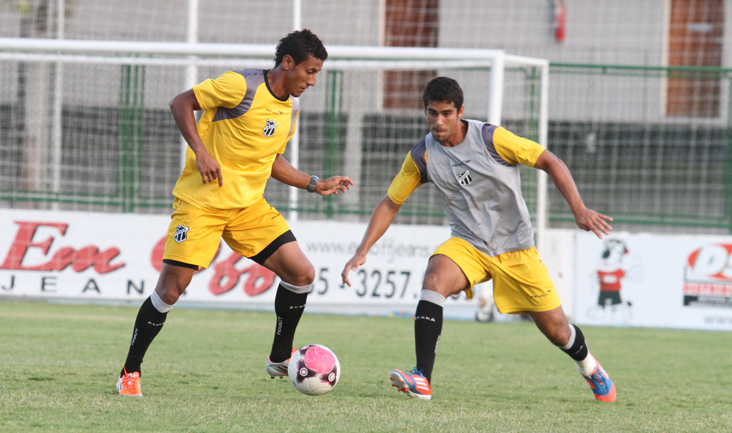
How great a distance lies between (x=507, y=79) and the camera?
13062mm

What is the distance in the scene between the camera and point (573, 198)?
470cm

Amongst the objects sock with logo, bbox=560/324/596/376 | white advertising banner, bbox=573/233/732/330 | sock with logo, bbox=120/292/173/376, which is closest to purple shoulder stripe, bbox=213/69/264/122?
sock with logo, bbox=120/292/173/376

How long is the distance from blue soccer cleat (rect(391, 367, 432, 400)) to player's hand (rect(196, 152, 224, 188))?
4.62 ft

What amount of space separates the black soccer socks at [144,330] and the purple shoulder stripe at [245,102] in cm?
113

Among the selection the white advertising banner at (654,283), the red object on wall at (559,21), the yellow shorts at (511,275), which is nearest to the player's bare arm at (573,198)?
the yellow shorts at (511,275)

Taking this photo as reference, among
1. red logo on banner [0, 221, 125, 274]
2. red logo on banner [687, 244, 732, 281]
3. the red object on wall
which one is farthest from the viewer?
the red object on wall

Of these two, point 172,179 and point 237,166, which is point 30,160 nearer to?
point 172,179

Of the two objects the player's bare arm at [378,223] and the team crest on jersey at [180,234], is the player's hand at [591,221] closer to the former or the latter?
the player's bare arm at [378,223]

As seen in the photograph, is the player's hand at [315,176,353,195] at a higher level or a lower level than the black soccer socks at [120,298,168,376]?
higher

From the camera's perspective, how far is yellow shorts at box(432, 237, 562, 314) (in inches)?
200

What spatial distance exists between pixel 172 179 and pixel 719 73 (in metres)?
7.58

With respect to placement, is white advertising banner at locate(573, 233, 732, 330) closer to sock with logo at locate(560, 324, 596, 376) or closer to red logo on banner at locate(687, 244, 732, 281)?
red logo on banner at locate(687, 244, 732, 281)

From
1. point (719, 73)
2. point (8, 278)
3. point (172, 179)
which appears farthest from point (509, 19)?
point (8, 278)

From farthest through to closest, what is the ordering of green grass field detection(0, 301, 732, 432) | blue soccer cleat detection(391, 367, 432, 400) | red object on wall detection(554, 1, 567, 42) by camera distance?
1. red object on wall detection(554, 1, 567, 42)
2. blue soccer cleat detection(391, 367, 432, 400)
3. green grass field detection(0, 301, 732, 432)
